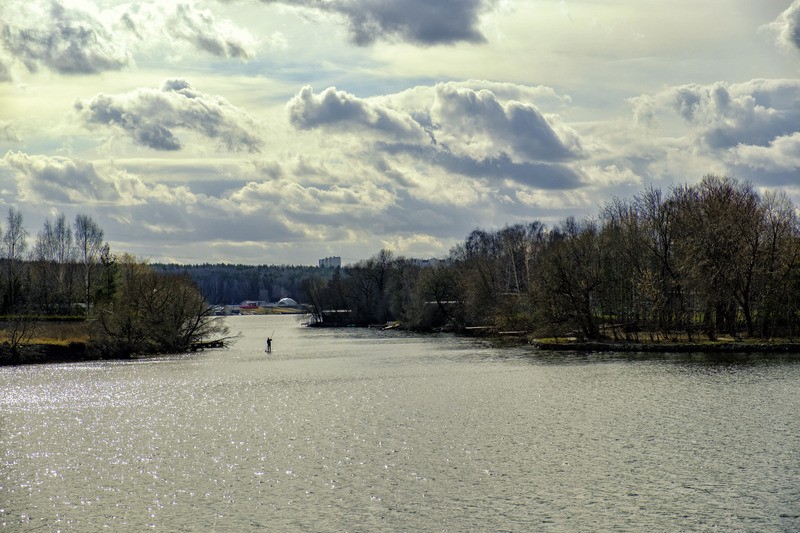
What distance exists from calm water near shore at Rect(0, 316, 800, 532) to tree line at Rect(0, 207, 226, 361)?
2458 centimetres

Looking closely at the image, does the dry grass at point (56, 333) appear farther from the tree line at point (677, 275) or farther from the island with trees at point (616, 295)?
the tree line at point (677, 275)

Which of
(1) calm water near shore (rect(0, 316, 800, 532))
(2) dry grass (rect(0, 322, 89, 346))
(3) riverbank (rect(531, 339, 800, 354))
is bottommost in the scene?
(1) calm water near shore (rect(0, 316, 800, 532))

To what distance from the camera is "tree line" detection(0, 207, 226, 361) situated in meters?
77.7

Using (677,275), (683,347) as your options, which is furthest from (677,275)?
(683,347)

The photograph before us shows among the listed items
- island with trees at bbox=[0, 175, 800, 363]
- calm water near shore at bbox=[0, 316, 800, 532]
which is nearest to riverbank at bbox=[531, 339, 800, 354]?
island with trees at bbox=[0, 175, 800, 363]

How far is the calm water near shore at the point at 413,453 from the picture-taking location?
68.8 ft

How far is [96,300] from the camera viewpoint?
318 feet

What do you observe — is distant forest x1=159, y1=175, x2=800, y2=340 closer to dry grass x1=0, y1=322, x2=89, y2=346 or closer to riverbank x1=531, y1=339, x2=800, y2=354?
riverbank x1=531, y1=339, x2=800, y2=354

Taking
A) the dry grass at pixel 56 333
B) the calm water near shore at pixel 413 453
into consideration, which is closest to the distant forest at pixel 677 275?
the calm water near shore at pixel 413 453

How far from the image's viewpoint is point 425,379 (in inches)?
2090

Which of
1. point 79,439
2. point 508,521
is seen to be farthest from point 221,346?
point 508,521

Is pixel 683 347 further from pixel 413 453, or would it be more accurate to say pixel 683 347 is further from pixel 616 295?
pixel 413 453

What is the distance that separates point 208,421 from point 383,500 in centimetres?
1645

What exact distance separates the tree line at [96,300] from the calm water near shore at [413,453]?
2458cm
